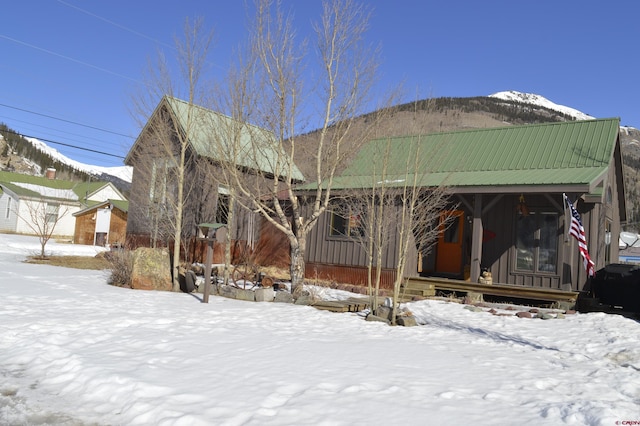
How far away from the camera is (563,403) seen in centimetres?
507

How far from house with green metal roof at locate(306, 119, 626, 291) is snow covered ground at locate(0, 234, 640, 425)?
359 cm

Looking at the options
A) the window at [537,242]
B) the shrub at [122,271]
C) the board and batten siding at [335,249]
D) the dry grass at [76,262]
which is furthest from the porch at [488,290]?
the dry grass at [76,262]

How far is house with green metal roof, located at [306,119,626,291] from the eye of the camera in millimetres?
13383

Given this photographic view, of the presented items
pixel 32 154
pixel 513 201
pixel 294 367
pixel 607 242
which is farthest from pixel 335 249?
pixel 32 154

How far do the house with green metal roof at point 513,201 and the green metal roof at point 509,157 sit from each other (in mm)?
29

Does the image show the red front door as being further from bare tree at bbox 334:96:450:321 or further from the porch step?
the porch step

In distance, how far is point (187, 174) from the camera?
19.0m

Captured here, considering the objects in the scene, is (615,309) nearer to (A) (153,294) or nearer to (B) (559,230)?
(B) (559,230)

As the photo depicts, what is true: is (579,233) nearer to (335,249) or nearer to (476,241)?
(476,241)

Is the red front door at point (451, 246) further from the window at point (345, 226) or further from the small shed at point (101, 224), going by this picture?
the small shed at point (101, 224)

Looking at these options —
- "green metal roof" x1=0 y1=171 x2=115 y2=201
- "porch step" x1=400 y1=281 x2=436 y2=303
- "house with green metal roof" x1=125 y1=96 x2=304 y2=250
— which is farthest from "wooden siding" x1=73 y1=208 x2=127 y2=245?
"porch step" x1=400 y1=281 x2=436 y2=303

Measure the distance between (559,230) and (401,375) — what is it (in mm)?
9755

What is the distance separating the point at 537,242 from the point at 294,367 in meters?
10.4

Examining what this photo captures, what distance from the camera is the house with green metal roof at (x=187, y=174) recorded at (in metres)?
14.6
